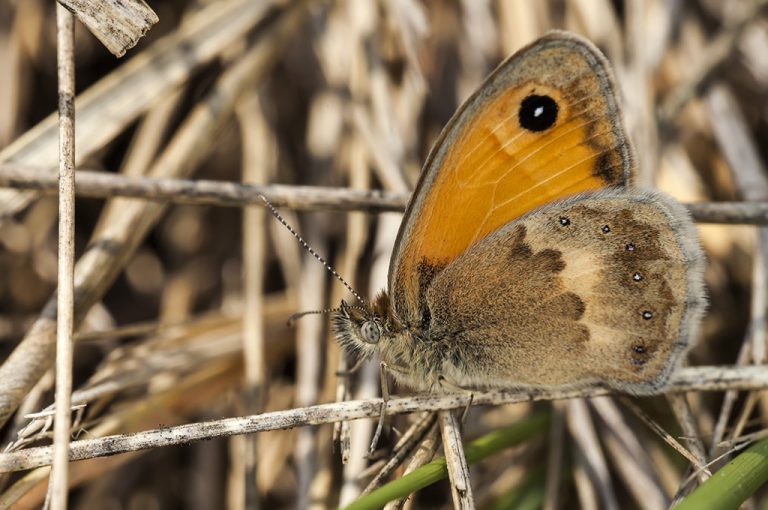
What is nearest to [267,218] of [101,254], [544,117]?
[101,254]

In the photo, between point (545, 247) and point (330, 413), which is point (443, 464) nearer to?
point (330, 413)

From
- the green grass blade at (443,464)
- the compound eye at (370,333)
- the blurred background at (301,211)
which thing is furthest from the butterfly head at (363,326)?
the green grass blade at (443,464)

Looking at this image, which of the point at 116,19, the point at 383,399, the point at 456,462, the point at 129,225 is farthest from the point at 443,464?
the point at 116,19

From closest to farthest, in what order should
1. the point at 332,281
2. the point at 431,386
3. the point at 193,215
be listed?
1. the point at 431,386
2. the point at 332,281
3. the point at 193,215

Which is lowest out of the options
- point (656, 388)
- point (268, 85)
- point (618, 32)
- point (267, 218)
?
point (656, 388)

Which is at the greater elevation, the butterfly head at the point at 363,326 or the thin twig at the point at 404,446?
the butterfly head at the point at 363,326

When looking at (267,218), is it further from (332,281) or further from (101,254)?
(101,254)

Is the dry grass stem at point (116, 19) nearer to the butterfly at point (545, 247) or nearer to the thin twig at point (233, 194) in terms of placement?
the thin twig at point (233, 194)
